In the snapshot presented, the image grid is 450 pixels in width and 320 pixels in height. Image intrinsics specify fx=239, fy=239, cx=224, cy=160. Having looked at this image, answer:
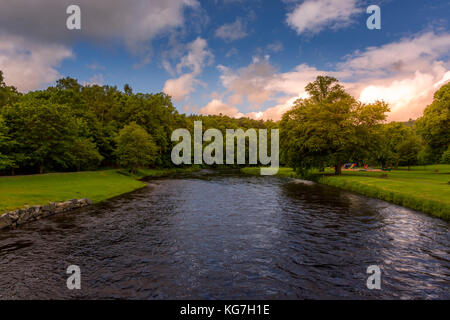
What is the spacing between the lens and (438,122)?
37906mm

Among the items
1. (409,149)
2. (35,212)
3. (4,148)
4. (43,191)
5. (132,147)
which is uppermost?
(409,149)

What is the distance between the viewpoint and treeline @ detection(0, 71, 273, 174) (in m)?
38.7

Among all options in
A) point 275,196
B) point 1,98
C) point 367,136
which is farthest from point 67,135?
point 367,136

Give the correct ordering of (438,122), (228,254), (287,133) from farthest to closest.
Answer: (287,133), (438,122), (228,254)

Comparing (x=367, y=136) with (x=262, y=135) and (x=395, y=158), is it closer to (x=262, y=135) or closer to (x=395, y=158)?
(x=395, y=158)

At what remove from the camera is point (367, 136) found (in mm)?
44688

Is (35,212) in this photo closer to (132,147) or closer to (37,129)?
(37,129)

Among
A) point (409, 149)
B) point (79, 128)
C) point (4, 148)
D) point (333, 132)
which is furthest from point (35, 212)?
point (409, 149)

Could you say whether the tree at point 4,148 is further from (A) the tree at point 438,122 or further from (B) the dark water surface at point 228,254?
(A) the tree at point 438,122

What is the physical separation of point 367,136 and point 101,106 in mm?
75745

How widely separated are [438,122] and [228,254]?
43.2m

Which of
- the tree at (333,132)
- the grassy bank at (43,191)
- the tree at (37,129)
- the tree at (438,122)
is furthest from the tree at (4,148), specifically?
the tree at (438,122)

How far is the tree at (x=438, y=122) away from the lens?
37.8 metres

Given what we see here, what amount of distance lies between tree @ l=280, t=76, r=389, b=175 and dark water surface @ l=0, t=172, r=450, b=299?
2412cm
